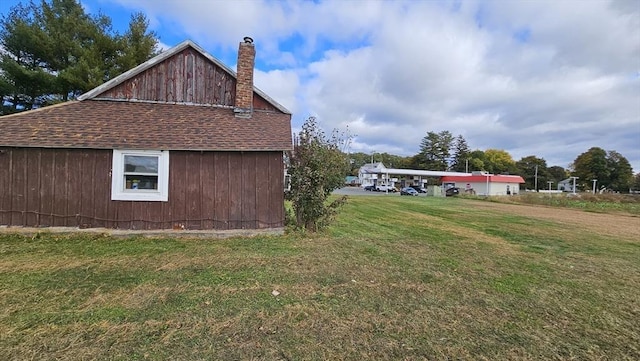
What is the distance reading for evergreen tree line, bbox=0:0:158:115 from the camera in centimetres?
1997

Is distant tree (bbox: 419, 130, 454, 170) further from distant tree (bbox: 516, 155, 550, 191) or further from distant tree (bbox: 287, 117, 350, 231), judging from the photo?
distant tree (bbox: 287, 117, 350, 231)

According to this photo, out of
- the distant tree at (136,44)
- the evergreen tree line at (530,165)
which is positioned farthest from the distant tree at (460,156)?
the distant tree at (136,44)

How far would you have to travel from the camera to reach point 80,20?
22266 millimetres

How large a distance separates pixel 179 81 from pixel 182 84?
13 centimetres

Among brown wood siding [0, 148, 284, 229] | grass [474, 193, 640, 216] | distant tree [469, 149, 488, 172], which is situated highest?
distant tree [469, 149, 488, 172]

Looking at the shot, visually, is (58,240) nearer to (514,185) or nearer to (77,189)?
(77,189)

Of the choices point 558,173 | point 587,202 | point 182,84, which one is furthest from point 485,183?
point 558,173

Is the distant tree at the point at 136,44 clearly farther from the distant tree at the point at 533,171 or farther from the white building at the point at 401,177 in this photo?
A: the distant tree at the point at 533,171

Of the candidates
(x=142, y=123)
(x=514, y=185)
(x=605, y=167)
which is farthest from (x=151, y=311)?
(x=605, y=167)

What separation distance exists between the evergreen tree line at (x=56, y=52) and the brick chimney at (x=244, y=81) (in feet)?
53.1

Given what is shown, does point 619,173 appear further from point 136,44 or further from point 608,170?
point 136,44

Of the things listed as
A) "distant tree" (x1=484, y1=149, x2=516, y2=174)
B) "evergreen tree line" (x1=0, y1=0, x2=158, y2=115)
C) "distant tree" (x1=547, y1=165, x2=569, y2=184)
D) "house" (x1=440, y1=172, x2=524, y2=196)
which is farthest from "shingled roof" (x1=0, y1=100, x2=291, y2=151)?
"distant tree" (x1=547, y1=165, x2=569, y2=184)

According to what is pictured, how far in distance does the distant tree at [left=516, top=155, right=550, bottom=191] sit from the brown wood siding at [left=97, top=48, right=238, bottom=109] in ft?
314

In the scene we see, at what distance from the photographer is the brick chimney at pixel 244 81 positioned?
1005cm
